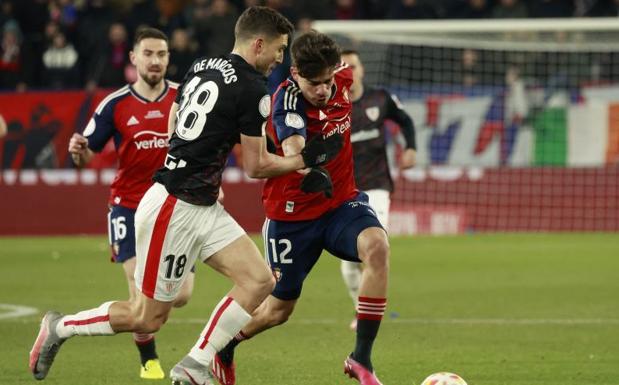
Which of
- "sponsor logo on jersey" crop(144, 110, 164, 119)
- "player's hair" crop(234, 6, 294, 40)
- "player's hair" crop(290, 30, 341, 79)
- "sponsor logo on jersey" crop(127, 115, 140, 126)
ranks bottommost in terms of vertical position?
"sponsor logo on jersey" crop(127, 115, 140, 126)

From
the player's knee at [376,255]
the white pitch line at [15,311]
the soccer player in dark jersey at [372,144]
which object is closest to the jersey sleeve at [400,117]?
the soccer player in dark jersey at [372,144]

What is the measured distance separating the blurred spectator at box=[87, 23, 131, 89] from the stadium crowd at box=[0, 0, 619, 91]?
0.6 inches

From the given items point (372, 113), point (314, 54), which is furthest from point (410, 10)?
point (314, 54)

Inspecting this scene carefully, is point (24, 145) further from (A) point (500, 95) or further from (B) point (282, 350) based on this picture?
(B) point (282, 350)

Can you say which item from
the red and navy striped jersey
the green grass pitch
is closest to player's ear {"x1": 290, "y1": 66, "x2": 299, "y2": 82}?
the red and navy striped jersey

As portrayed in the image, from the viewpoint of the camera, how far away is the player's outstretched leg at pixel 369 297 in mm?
8445

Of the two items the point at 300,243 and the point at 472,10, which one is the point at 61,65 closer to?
the point at 472,10

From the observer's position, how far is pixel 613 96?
817 inches

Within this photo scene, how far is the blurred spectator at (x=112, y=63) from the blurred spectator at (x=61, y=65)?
0.33 m

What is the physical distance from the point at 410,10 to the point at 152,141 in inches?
542

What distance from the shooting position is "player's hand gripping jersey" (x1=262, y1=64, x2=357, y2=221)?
8.88m

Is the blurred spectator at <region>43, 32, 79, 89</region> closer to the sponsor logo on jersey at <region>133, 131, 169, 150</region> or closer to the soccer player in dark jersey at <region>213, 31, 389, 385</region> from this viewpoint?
the sponsor logo on jersey at <region>133, 131, 169, 150</region>

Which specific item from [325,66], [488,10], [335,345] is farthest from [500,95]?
[325,66]

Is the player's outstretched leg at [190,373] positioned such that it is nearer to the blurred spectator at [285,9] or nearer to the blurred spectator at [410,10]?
the blurred spectator at [285,9]
